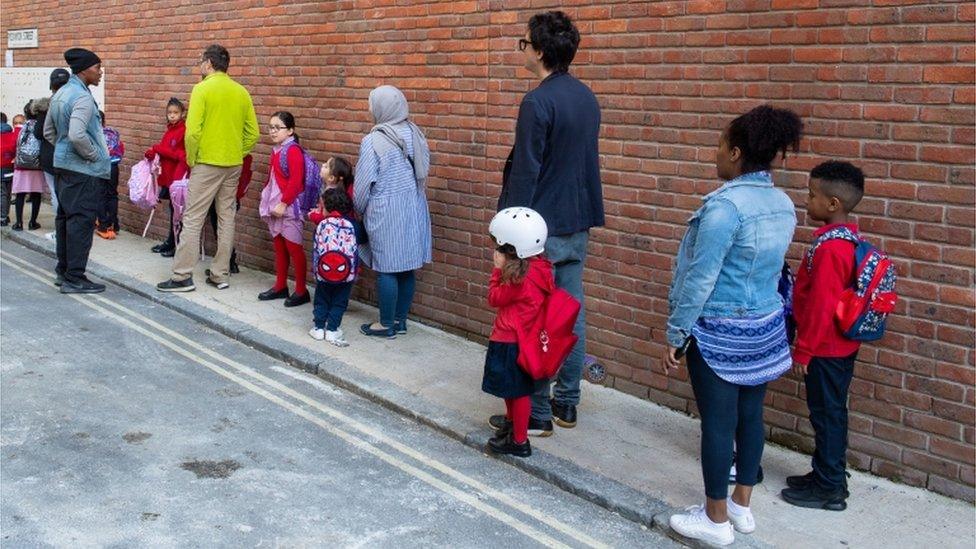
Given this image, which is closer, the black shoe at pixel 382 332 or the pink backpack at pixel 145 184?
the black shoe at pixel 382 332

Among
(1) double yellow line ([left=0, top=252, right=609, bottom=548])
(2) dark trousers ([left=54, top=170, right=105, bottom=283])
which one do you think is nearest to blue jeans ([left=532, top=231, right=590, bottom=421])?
(1) double yellow line ([left=0, top=252, right=609, bottom=548])

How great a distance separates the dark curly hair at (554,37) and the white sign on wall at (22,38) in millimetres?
11557

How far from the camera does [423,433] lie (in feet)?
19.4

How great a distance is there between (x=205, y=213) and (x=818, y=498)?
20.7 feet

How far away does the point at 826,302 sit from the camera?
4.63 metres

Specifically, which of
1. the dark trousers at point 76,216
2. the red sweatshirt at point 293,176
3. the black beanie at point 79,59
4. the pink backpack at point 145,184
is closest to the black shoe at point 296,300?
the red sweatshirt at point 293,176

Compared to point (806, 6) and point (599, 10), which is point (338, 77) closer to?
point (599, 10)

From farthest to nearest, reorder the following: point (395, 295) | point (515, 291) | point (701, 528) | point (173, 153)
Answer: point (173, 153) → point (395, 295) → point (515, 291) → point (701, 528)

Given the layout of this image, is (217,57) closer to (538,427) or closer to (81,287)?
(81,287)

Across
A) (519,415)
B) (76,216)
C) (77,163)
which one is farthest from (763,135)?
(76,216)

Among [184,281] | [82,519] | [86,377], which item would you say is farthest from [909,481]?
[184,281]

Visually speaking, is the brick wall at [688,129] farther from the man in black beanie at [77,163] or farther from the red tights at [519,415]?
the man in black beanie at [77,163]

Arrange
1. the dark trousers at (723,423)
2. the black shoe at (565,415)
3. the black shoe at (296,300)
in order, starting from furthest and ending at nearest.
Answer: the black shoe at (296,300), the black shoe at (565,415), the dark trousers at (723,423)

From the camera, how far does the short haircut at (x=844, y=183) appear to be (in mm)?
4684
